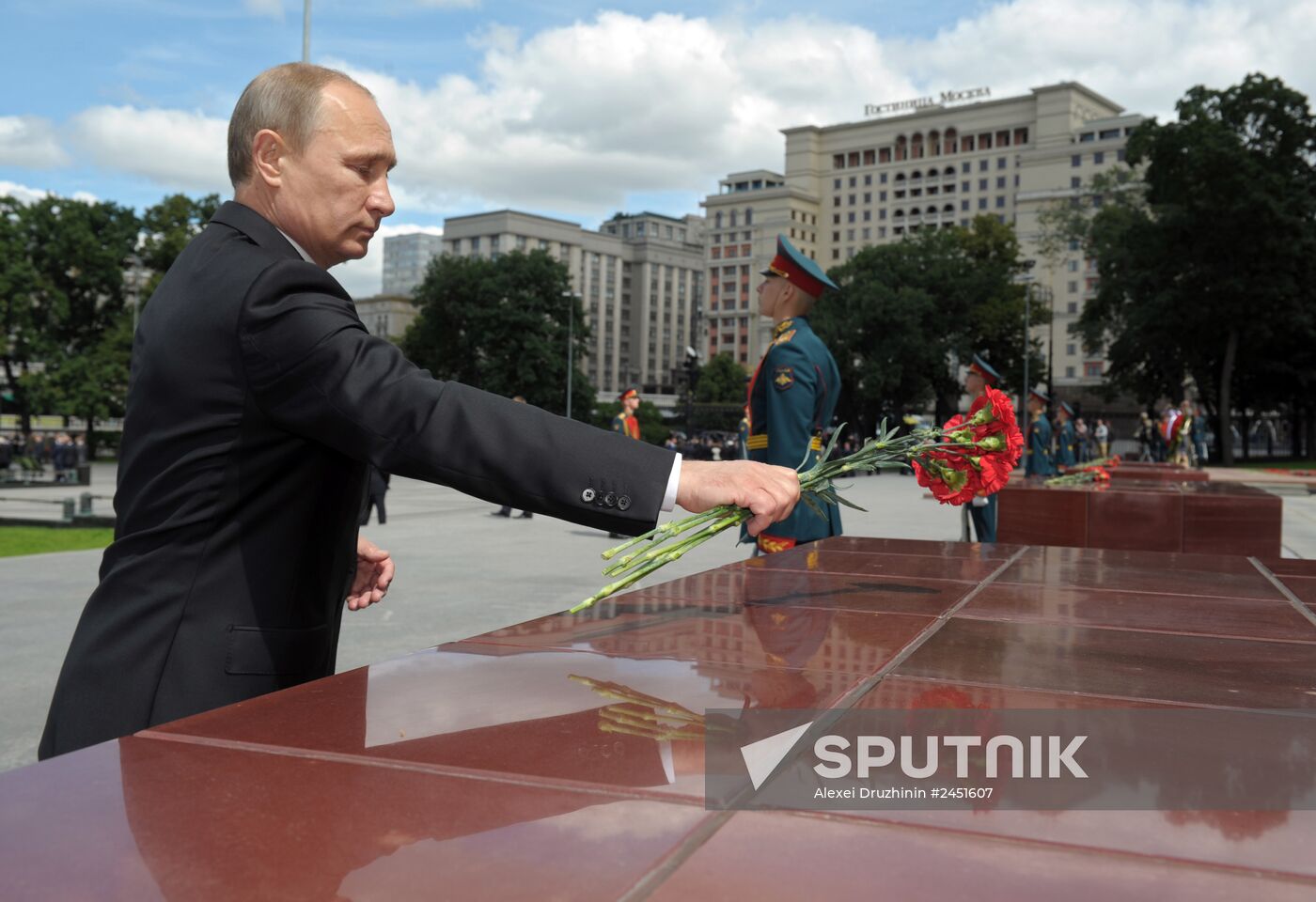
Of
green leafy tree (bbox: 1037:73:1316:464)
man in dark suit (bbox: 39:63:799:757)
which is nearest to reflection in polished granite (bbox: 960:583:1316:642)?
man in dark suit (bbox: 39:63:799:757)

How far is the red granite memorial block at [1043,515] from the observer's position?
769 centimetres

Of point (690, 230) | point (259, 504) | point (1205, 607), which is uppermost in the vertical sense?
point (690, 230)

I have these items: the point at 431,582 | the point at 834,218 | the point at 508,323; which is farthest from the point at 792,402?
the point at 834,218

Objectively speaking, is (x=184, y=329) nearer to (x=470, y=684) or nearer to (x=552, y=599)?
(x=470, y=684)

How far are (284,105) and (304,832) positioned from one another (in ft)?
4.60

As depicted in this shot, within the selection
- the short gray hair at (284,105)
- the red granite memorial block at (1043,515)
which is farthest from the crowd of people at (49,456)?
the short gray hair at (284,105)

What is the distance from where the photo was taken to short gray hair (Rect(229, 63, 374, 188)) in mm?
2021

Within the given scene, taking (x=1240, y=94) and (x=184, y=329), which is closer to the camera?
(x=184, y=329)

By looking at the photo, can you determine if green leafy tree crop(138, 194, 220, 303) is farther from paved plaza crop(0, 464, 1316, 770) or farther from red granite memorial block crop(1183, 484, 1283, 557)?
red granite memorial block crop(1183, 484, 1283, 557)

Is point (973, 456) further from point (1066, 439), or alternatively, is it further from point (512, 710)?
point (1066, 439)

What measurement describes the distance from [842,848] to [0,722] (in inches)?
197

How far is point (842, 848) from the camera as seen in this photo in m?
1.00

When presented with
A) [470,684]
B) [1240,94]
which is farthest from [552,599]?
[1240,94]

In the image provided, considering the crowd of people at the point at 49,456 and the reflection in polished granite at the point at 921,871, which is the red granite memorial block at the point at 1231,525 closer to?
the reflection in polished granite at the point at 921,871
